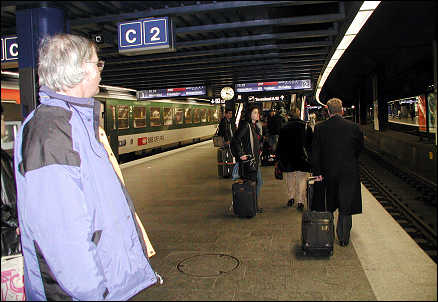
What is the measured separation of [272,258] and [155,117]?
1532 cm

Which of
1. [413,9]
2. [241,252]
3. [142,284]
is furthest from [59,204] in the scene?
[241,252]

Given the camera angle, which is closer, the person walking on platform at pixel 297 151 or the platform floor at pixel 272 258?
the platform floor at pixel 272 258

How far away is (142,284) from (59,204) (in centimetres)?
81

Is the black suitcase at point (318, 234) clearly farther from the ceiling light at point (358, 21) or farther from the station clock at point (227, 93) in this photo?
the station clock at point (227, 93)

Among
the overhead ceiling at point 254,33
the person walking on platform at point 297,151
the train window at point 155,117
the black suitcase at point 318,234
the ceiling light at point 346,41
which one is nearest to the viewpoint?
→ the overhead ceiling at point 254,33

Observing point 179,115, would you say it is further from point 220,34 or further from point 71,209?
point 71,209

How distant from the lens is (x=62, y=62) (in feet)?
6.81

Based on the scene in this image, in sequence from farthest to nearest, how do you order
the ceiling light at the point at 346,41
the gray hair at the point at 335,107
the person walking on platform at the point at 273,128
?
the person walking on platform at the point at 273,128 → the ceiling light at the point at 346,41 → the gray hair at the point at 335,107

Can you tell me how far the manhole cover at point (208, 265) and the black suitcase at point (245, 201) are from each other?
1637mm

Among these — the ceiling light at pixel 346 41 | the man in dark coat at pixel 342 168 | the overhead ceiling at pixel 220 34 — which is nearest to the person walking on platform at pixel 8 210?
the overhead ceiling at pixel 220 34

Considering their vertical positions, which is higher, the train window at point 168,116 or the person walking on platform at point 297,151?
the train window at point 168,116

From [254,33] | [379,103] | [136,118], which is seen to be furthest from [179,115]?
[254,33]

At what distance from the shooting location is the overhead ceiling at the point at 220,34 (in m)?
5.70

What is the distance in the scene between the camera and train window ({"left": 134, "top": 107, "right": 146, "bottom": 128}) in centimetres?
1714
